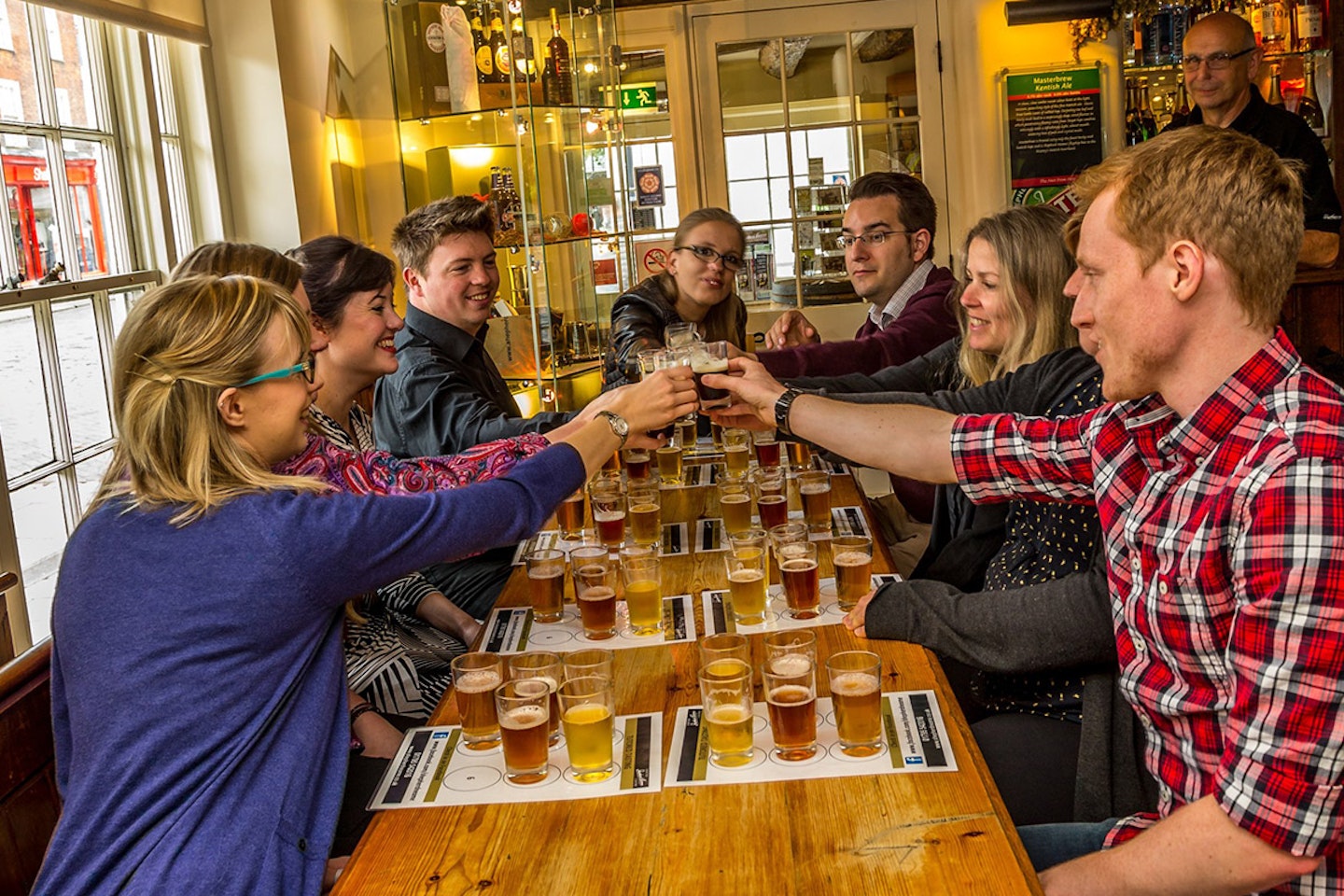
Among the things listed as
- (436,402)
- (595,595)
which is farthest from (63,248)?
(595,595)

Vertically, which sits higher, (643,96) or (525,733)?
(643,96)

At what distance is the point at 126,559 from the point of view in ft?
5.24

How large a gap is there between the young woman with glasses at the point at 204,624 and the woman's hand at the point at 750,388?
109 cm

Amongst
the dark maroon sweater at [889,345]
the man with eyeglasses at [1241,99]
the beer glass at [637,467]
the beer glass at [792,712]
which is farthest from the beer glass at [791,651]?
the man with eyeglasses at [1241,99]

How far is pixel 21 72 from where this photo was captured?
3457 mm

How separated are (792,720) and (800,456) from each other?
5.45 ft

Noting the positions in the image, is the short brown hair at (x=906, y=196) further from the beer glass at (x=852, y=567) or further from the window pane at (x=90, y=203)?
the window pane at (x=90, y=203)

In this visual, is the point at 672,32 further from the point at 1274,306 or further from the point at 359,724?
the point at 1274,306

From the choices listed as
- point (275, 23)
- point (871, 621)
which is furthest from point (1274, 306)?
point (275, 23)

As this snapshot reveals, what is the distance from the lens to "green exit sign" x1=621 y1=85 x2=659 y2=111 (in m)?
6.43

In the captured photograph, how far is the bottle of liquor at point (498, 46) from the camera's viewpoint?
16.2 ft

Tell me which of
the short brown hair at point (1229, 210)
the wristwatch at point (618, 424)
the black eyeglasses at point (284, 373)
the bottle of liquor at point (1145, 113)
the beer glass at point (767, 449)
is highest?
the bottle of liquor at point (1145, 113)

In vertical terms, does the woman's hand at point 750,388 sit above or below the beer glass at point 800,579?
above

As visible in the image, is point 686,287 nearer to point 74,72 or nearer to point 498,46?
point 498,46
